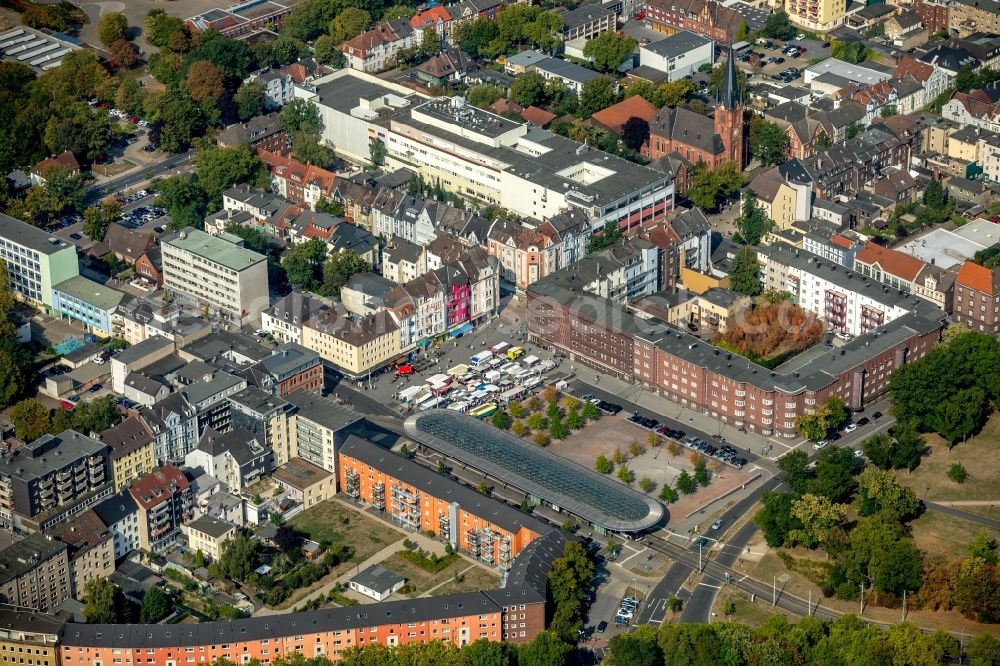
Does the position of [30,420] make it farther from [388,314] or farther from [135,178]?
[135,178]

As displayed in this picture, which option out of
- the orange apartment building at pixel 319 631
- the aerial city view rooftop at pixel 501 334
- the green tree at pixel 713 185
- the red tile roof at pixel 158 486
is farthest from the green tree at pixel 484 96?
the orange apartment building at pixel 319 631

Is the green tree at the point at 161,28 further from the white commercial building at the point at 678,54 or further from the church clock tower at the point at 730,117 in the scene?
the church clock tower at the point at 730,117

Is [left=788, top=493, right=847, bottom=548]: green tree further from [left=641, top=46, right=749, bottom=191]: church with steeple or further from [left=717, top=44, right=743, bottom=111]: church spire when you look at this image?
[left=717, top=44, right=743, bottom=111]: church spire

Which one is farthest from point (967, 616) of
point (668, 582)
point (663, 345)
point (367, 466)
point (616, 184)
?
point (616, 184)

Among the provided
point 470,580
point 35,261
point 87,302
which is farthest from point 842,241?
point 35,261

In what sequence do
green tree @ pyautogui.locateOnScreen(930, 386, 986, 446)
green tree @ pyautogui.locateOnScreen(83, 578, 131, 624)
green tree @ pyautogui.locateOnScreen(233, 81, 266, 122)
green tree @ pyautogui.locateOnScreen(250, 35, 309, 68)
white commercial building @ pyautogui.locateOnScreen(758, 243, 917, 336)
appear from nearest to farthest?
green tree @ pyautogui.locateOnScreen(83, 578, 131, 624), green tree @ pyautogui.locateOnScreen(930, 386, 986, 446), white commercial building @ pyautogui.locateOnScreen(758, 243, 917, 336), green tree @ pyautogui.locateOnScreen(233, 81, 266, 122), green tree @ pyautogui.locateOnScreen(250, 35, 309, 68)

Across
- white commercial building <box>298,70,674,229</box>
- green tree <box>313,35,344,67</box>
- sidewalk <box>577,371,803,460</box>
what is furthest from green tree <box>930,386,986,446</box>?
green tree <box>313,35,344,67</box>
